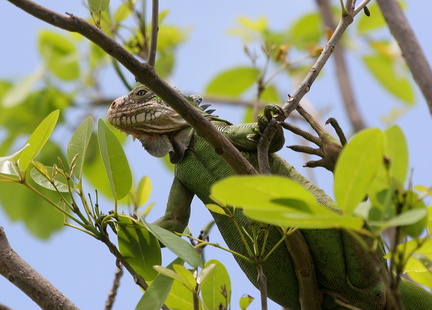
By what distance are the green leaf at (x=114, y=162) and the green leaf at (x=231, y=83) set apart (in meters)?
3.16

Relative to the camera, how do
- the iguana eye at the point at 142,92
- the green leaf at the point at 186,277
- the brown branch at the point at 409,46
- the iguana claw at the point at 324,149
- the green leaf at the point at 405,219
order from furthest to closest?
the iguana eye at the point at 142,92 → the brown branch at the point at 409,46 → the iguana claw at the point at 324,149 → the green leaf at the point at 186,277 → the green leaf at the point at 405,219

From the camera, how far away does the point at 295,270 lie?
397cm

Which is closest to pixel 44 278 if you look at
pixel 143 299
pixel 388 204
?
pixel 143 299

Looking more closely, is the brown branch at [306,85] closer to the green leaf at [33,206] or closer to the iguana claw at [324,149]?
the iguana claw at [324,149]

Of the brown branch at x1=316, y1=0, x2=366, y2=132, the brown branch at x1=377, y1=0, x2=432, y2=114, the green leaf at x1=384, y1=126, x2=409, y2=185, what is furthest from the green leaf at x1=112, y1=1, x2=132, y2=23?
the green leaf at x1=384, y1=126, x2=409, y2=185

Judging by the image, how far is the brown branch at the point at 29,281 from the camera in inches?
124

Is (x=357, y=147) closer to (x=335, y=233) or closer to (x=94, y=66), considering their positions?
(x=335, y=233)

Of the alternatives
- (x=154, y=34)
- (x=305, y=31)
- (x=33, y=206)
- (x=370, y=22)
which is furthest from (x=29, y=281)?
(x=370, y=22)

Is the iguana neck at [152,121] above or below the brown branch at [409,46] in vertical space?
below

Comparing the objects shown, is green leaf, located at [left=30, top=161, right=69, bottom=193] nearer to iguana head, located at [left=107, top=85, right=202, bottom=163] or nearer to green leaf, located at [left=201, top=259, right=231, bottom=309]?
green leaf, located at [left=201, top=259, right=231, bottom=309]

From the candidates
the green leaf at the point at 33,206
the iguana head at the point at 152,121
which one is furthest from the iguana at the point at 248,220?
the green leaf at the point at 33,206

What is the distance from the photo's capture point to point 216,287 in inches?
136

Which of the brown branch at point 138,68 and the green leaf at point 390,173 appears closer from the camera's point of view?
the green leaf at point 390,173

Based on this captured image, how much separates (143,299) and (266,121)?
1208 millimetres
